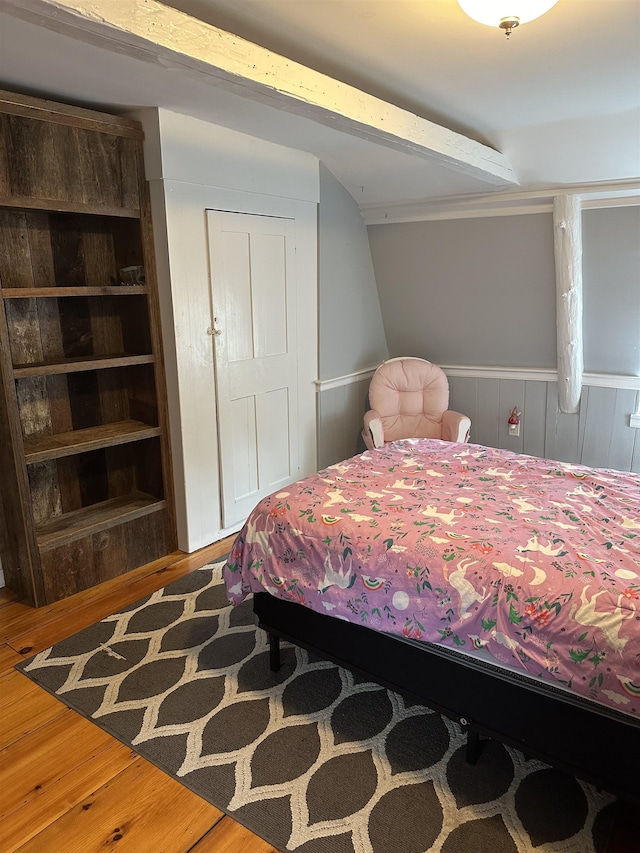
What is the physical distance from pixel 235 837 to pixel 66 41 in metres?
2.54

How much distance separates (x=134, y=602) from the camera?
115 inches

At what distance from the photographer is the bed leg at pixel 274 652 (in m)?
2.35

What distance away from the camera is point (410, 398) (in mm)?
4223

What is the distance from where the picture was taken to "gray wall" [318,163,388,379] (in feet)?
12.9

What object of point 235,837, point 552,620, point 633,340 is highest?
point 633,340

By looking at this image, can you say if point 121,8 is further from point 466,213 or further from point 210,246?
point 466,213

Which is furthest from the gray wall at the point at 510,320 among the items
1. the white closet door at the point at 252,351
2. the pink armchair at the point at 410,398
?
the white closet door at the point at 252,351

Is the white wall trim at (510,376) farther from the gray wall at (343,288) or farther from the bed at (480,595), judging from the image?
the bed at (480,595)

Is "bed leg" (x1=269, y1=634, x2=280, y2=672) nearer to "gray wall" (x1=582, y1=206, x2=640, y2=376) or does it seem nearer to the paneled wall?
the paneled wall

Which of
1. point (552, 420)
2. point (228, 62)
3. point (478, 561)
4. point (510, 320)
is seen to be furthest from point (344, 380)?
point (228, 62)

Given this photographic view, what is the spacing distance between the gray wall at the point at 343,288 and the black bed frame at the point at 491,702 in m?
2.27

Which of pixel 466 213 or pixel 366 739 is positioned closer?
pixel 366 739

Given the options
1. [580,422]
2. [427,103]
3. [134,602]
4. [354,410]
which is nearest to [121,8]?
[427,103]

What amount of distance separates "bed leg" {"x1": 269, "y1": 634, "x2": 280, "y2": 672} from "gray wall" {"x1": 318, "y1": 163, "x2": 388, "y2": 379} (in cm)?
214
